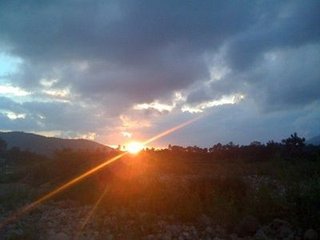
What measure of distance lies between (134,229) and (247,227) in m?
2.66

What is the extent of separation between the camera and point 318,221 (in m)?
11.4

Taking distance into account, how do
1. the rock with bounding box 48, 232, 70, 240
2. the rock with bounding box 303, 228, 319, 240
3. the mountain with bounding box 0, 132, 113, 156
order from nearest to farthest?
the rock with bounding box 303, 228, 319, 240 → the rock with bounding box 48, 232, 70, 240 → the mountain with bounding box 0, 132, 113, 156

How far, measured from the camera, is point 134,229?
12.4m

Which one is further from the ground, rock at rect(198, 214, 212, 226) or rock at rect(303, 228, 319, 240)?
rock at rect(198, 214, 212, 226)

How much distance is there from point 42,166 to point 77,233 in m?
15.5

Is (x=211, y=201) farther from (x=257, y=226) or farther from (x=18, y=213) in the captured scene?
(x=18, y=213)

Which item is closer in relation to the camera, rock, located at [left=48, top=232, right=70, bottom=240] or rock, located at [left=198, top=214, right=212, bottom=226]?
rock, located at [left=48, top=232, right=70, bottom=240]

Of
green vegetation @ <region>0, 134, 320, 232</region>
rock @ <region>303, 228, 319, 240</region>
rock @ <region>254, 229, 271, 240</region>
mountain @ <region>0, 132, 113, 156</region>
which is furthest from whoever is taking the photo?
mountain @ <region>0, 132, 113, 156</region>

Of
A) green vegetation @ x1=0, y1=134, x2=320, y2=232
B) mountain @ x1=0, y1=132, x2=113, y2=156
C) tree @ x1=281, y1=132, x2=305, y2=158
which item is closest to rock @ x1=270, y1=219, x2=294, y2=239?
green vegetation @ x1=0, y1=134, x2=320, y2=232

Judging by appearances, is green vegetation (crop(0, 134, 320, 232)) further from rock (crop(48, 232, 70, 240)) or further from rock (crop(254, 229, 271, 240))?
rock (crop(48, 232, 70, 240))

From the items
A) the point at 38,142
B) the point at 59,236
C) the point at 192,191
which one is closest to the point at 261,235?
the point at 192,191

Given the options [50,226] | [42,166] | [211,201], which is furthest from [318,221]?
[42,166]

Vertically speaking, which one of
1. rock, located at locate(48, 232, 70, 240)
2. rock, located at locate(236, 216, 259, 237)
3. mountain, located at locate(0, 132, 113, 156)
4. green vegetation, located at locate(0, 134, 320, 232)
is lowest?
rock, located at locate(48, 232, 70, 240)

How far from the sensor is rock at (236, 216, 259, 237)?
38.4 feet
